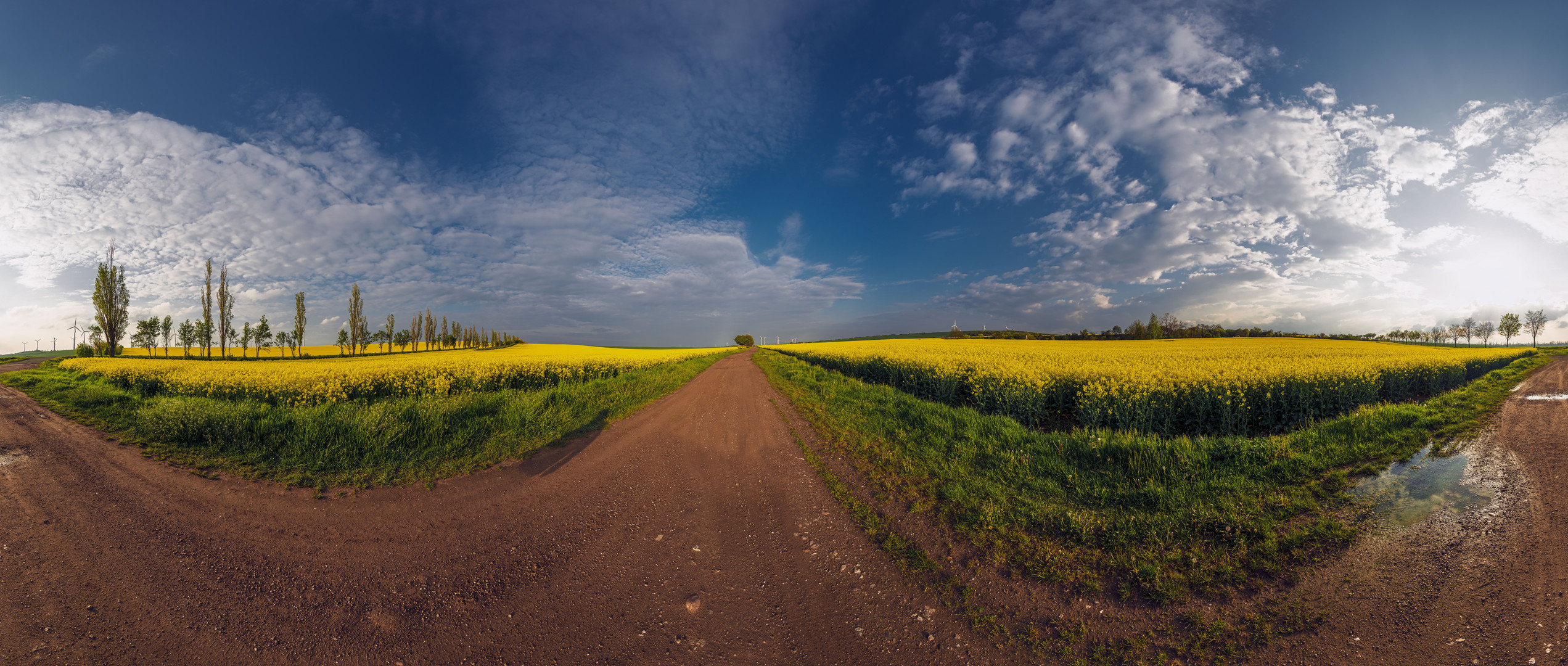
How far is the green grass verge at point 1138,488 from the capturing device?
3.99 meters

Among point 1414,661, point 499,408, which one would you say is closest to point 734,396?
point 499,408

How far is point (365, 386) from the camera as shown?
13.4 meters

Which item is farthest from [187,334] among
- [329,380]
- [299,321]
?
[329,380]

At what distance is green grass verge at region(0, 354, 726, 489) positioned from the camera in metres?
6.66

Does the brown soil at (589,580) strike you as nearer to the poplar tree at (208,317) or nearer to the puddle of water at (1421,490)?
the puddle of water at (1421,490)

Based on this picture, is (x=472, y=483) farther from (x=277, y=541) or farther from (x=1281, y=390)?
(x=1281, y=390)

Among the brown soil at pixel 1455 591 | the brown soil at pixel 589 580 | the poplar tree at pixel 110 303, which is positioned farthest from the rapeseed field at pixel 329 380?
the poplar tree at pixel 110 303

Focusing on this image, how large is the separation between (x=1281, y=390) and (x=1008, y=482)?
9552 millimetres

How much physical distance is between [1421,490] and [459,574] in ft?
35.2

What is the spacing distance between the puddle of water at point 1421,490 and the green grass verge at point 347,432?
1149 cm

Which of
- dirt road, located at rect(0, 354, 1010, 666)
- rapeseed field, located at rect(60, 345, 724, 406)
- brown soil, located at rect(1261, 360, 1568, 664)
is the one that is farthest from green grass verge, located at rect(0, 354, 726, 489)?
brown soil, located at rect(1261, 360, 1568, 664)

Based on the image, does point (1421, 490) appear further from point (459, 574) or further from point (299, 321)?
point (299, 321)

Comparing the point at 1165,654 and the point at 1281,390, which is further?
the point at 1281,390

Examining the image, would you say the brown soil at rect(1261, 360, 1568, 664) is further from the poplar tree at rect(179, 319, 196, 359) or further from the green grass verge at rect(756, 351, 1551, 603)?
the poplar tree at rect(179, 319, 196, 359)
